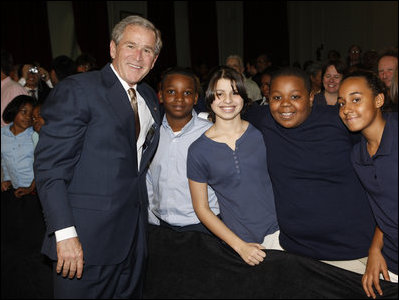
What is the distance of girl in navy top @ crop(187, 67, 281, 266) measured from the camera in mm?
1763

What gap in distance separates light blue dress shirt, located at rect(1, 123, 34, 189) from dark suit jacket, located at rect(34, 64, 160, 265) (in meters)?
1.53

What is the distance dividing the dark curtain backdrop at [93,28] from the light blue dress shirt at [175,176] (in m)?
5.16

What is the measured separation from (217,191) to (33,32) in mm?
5302

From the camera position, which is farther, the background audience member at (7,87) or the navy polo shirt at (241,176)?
the background audience member at (7,87)

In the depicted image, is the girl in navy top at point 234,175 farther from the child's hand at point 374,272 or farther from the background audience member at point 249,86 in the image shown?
the background audience member at point 249,86

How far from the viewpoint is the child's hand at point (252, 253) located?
1.75m

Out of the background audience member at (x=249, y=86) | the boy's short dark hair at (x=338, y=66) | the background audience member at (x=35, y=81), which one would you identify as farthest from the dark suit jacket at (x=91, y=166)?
the background audience member at (x=249, y=86)

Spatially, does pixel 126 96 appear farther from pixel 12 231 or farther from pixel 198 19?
pixel 198 19

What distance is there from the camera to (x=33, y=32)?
604 cm

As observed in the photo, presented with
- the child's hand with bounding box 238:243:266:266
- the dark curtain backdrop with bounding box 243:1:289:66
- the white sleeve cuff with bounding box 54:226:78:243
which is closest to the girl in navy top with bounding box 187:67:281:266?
the child's hand with bounding box 238:243:266:266

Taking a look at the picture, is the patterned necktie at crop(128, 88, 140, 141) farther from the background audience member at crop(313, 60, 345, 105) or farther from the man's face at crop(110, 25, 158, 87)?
the background audience member at crop(313, 60, 345, 105)

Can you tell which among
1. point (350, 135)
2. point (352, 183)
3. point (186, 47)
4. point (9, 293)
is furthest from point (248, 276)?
point (186, 47)

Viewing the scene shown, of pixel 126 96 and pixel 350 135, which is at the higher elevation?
pixel 126 96

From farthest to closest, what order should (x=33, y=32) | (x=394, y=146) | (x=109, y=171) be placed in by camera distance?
(x=33, y=32) → (x=109, y=171) → (x=394, y=146)
